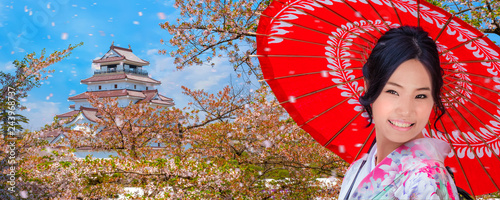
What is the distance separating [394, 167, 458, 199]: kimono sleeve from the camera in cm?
130

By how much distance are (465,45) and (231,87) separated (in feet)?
21.7

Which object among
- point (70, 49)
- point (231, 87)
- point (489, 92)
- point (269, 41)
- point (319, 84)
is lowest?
point (489, 92)

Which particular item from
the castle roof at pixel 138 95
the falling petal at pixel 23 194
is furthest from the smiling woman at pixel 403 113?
the castle roof at pixel 138 95

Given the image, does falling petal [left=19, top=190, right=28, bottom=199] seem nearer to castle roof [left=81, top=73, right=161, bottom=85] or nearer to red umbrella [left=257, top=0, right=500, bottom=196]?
red umbrella [left=257, top=0, right=500, bottom=196]

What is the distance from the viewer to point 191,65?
6906mm

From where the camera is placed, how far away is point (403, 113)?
1597 millimetres

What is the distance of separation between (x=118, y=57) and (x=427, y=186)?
1471 inches

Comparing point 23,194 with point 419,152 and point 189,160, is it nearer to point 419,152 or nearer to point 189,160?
point 189,160

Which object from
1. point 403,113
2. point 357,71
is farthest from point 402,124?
point 357,71

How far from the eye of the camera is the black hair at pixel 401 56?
1.58 m

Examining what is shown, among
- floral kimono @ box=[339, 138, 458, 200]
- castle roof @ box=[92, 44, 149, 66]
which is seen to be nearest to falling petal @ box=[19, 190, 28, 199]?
floral kimono @ box=[339, 138, 458, 200]

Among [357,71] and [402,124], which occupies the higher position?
[357,71]

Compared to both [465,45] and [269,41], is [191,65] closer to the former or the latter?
[269,41]

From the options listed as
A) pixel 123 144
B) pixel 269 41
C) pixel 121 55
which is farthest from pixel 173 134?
pixel 121 55
